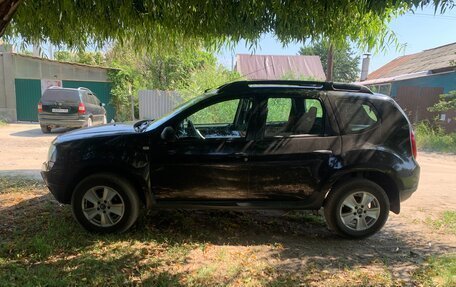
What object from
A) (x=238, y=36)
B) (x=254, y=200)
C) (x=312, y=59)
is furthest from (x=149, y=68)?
(x=254, y=200)

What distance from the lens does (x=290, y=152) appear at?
15.1 feet

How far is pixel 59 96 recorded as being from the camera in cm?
1407

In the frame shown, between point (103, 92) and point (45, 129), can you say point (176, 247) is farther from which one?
point (103, 92)

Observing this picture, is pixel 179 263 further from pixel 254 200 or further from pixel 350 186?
pixel 350 186

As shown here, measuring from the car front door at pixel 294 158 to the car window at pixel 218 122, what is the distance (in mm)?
351

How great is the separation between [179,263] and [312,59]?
25.2 metres

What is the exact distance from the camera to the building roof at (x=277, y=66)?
82.8ft

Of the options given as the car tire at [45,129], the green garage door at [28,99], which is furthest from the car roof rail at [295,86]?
the green garage door at [28,99]

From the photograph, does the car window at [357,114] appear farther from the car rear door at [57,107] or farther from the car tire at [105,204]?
the car rear door at [57,107]

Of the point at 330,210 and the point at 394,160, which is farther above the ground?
the point at 394,160

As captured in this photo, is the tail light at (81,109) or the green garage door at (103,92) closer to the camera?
the tail light at (81,109)

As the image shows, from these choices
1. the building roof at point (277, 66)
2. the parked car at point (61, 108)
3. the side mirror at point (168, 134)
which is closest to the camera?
the side mirror at point (168, 134)

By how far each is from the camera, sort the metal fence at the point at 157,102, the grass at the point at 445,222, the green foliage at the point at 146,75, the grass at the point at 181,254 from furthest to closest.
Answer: the green foliage at the point at 146,75 < the metal fence at the point at 157,102 < the grass at the point at 445,222 < the grass at the point at 181,254

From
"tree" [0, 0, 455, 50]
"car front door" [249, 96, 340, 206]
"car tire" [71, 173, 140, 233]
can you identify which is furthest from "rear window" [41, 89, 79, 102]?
"car front door" [249, 96, 340, 206]
